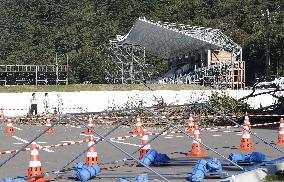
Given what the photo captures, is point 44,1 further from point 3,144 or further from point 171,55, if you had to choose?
point 3,144

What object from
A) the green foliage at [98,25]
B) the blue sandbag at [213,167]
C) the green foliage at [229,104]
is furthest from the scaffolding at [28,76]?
the blue sandbag at [213,167]

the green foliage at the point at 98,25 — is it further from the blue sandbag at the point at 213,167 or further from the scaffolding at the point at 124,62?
the blue sandbag at the point at 213,167

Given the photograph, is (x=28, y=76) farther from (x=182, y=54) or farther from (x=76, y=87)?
(x=182, y=54)

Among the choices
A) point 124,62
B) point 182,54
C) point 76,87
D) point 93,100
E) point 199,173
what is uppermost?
point 182,54

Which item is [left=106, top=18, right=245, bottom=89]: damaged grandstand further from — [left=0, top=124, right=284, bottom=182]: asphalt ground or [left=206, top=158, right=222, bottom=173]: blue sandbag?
[left=206, top=158, right=222, bottom=173]: blue sandbag

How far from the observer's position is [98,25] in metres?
102

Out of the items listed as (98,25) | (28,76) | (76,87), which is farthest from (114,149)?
(98,25)

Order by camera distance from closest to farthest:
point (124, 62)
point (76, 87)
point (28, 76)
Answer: point (76, 87)
point (28, 76)
point (124, 62)

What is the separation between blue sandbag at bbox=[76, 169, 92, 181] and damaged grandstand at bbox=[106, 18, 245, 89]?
40.0m

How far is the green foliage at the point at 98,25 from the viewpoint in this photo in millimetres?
81312

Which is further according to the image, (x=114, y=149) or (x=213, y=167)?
(x=114, y=149)

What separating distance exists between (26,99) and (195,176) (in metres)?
25.2

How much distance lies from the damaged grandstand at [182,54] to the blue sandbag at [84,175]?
131 feet

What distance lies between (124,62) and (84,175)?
186 ft
